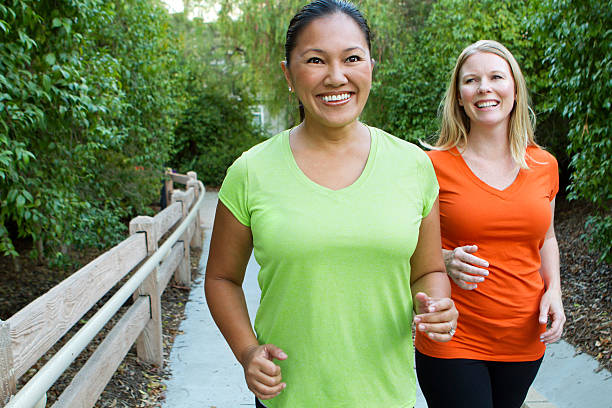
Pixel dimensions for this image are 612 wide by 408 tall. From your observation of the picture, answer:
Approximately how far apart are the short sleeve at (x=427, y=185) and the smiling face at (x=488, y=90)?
894 millimetres

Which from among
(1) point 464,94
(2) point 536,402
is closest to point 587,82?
(2) point 536,402

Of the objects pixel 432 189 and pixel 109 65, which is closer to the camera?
pixel 432 189

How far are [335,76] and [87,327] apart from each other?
1575 mm

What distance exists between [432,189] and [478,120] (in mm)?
933

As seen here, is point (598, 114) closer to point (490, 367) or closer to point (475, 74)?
point (475, 74)

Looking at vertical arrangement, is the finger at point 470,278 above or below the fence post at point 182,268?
above

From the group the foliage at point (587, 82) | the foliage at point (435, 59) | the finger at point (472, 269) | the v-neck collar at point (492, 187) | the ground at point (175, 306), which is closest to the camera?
the finger at point (472, 269)

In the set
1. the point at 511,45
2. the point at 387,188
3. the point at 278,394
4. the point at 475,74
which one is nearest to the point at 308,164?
the point at 387,188

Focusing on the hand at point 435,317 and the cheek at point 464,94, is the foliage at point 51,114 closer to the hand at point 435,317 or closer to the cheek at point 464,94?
the cheek at point 464,94

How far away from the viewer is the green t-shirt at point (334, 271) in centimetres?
163

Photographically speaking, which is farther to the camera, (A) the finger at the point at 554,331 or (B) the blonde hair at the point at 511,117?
(B) the blonde hair at the point at 511,117

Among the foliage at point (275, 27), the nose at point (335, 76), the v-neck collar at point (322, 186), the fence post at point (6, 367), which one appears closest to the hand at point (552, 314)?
the v-neck collar at point (322, 186)

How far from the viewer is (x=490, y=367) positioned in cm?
250

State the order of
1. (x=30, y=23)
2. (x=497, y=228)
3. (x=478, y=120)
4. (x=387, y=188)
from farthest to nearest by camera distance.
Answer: (x=30, y=23) < (x=478, y=120) < (x=497, y=228) < (x=387, y=188)
